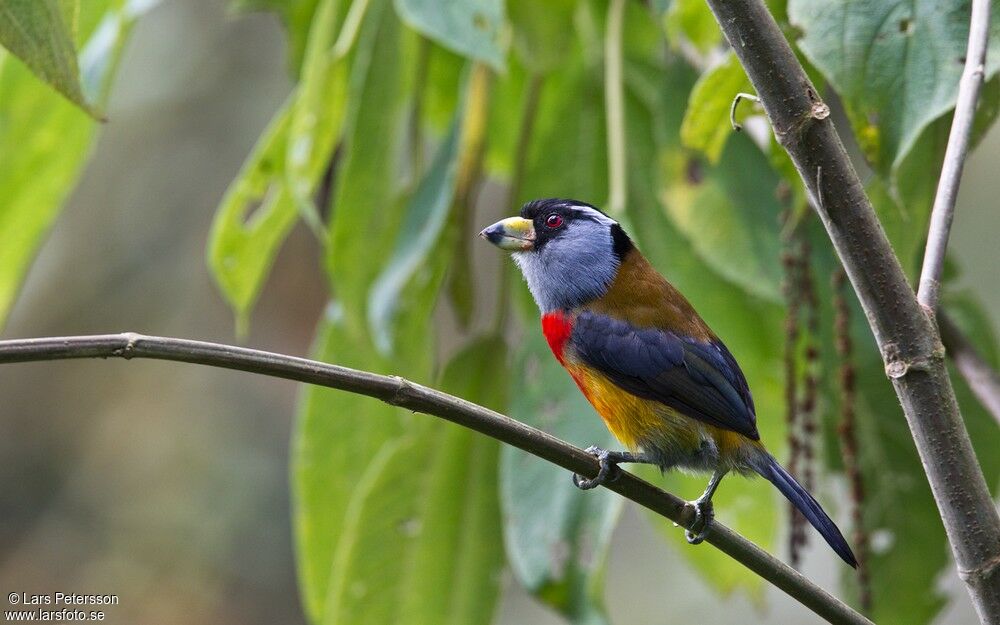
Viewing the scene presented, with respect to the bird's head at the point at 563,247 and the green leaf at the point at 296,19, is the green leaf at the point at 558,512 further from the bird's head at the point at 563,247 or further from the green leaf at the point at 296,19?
the green leaf at the point at 296,19

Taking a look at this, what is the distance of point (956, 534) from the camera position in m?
1.39

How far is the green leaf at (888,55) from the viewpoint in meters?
1.68

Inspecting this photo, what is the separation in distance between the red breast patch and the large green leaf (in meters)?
1.13

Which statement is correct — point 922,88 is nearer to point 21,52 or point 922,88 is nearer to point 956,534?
point 956,534

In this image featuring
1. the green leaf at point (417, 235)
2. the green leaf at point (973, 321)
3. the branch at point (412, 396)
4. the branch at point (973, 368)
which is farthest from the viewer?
the green leaf at point (973, 321)

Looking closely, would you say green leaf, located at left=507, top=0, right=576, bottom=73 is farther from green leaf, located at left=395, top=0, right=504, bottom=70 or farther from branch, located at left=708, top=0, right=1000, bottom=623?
branch, located at left=708, top=0, right=1000, bottom=623

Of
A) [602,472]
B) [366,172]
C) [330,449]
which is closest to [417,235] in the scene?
[366,172]

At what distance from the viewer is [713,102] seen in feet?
6.43

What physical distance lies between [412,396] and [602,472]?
32 cm

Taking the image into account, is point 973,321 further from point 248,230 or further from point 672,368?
point 248,230

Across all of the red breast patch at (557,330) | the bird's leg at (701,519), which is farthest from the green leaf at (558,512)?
the bird's leg at (701,519)

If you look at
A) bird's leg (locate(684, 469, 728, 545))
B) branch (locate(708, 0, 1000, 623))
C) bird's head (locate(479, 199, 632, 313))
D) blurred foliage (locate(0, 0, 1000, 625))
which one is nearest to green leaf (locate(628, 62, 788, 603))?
blurred foliage (locate(0, 0, 1000, 625))

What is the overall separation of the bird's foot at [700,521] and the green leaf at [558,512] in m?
0.40

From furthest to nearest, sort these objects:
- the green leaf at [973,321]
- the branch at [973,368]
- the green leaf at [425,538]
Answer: the green leaf at [973,321], the green leaf at [425,538], the branch at [973,368]
